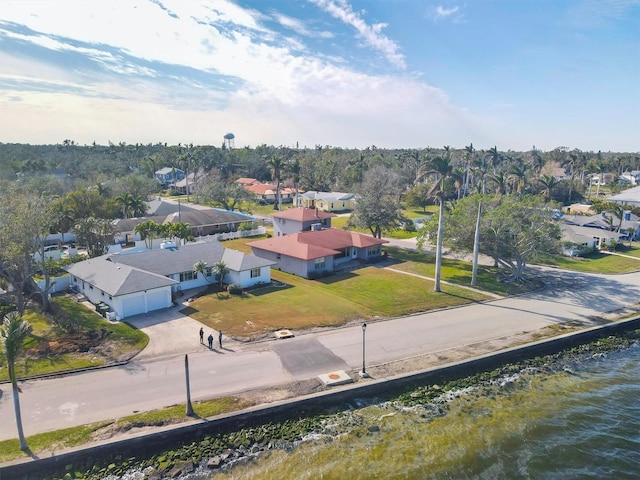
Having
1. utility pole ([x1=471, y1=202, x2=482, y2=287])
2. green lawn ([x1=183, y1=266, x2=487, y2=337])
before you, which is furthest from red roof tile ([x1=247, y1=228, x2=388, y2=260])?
utility pole ([x1=471, y1=202, x2=482, y2=287])

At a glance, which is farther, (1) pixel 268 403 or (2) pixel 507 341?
(2) pixel 507 341

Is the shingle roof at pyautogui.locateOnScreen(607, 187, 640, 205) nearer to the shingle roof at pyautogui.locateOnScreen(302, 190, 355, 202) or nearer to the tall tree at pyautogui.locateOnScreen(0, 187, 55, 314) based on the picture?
the shingle roof at pyautogui.locateOnScreen(302, 190, 355, 202)

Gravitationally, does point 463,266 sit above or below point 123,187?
below

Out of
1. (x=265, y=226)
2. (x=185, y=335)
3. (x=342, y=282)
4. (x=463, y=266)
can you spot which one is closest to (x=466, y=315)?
(x=342, y=282)

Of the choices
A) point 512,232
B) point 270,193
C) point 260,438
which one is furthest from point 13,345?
point 270,193

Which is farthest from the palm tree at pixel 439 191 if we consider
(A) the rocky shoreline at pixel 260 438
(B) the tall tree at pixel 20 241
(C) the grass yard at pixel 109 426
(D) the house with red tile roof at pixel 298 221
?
(B) the tall tree at pixel 20 241

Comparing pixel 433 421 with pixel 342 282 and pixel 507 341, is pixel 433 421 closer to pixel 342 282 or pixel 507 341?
pixel 507 341
